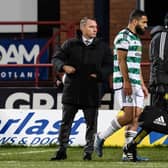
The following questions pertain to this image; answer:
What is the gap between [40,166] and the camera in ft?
42.2

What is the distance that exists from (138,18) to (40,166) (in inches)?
92.4

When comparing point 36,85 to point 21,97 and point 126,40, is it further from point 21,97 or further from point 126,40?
point 126,40

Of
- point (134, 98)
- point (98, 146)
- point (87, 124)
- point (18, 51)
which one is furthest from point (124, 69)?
point (18, 51)

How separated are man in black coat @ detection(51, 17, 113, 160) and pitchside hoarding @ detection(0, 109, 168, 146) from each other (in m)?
2.83

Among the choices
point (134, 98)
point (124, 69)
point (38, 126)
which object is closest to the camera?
point (124, 69)

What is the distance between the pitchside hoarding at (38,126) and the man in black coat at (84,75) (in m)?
2.83

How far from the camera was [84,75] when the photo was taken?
13.9 meters

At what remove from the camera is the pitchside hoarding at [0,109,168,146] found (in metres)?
16.8

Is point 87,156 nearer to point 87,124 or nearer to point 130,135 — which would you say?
point 87,124

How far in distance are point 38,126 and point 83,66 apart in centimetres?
328

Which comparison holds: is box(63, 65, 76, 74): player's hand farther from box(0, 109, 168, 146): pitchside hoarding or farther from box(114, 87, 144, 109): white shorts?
box(0, 109, 168, 146): pitchside hoarding

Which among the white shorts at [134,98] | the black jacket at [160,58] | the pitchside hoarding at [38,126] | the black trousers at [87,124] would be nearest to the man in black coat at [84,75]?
the black trousers at [87,124]

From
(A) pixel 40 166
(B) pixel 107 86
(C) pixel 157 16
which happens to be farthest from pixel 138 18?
(C) pixel 157 16

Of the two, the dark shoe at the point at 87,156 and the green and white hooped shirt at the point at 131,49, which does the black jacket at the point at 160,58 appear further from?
the dark shoe at the point at 87,156
